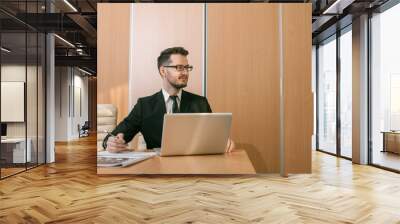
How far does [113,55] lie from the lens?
19.0 feet

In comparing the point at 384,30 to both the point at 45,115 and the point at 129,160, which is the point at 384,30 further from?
the point at 45,115

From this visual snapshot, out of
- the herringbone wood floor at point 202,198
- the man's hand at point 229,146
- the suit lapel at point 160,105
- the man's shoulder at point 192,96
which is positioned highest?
the man's shoulder at point 192,96

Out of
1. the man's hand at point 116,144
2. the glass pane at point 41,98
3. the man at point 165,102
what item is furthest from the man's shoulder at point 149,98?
the glass pane at point 41,98

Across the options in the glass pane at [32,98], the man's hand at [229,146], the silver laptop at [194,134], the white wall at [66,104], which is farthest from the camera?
the white wall at [66,104]

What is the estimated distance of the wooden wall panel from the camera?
5785 millimetres

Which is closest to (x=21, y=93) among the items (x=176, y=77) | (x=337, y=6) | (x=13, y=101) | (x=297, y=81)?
(x=13, y=101)

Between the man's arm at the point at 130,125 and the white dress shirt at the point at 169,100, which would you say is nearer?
the man's arm at the point at 130,125

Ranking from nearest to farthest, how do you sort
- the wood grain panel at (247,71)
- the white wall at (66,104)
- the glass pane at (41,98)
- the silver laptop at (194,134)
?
1. the silver laptop at (194,134)
2. the wood grain panel at (247,71)
3. the glass pane at (41,98)
4. the white wall at (66,104)

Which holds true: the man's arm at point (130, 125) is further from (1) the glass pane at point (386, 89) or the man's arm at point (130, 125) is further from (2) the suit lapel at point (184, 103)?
(1) the glass pane at point (386, 89)

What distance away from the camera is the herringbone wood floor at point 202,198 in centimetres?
372

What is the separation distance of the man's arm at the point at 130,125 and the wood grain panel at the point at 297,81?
7.19ft

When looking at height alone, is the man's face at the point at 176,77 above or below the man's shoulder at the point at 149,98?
above

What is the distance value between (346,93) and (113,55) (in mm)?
5357

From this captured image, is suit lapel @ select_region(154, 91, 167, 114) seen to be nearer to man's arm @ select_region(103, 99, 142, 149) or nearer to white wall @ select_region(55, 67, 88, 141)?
man's arm @ select_region(103, 99, 142, 149)
